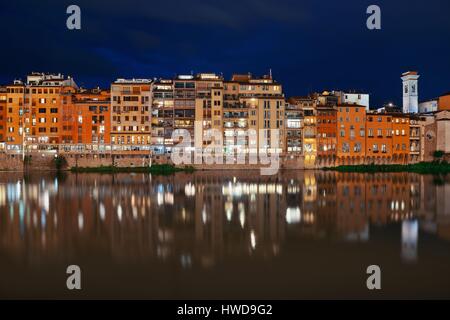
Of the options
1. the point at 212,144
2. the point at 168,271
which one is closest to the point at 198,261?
the point at 168,271

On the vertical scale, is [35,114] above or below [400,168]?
above

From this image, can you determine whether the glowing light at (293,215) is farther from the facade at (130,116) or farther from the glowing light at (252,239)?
the facade at (130,116)

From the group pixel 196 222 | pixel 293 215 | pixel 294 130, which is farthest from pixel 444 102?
pixel 196 222

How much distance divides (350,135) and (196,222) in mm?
60767

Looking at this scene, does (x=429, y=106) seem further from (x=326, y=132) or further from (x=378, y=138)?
(x=326, y=132)

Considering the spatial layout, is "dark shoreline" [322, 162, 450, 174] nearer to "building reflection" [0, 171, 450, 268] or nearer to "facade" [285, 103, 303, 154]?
"facade" [285, 103, 303, 154]

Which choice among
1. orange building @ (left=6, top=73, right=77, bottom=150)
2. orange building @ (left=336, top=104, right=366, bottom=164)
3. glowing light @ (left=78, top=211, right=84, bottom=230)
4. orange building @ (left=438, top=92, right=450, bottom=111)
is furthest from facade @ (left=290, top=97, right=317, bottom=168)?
glowing light @ (left=78, top=211, right=84, bottom=230)

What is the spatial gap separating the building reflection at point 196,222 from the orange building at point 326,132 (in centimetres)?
4374

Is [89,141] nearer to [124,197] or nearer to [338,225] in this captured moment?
[124,197]

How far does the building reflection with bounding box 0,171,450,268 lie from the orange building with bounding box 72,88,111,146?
40.6 metres

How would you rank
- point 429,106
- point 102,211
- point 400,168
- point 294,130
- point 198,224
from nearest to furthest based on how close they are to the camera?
1. point 198,224
2. point 102,211
3. point 400,168
4. point 294,130
5. point 429,106

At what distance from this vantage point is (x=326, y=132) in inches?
2955

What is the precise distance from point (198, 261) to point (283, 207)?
39.5 ft

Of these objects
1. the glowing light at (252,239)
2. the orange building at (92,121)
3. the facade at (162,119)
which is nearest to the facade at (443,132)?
the facade at (162,119)
